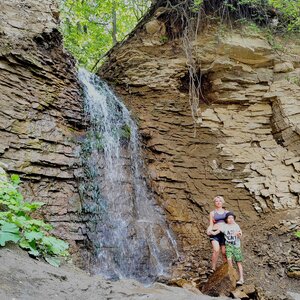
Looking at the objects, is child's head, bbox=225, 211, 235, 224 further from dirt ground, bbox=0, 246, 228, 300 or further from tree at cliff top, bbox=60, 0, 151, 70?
tree at cliff top, bbox=60, 0, 151, 70

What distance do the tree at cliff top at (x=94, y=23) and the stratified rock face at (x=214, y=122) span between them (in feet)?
11.5

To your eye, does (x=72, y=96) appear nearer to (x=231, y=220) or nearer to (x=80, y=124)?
(x=80, y=124)

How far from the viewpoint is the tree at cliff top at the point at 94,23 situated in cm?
1348

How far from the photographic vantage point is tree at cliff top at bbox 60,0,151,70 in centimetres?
1348

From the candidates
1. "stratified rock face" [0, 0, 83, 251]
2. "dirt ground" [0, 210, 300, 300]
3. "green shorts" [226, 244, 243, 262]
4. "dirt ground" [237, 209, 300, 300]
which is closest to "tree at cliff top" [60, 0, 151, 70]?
"stratified rock face" [0, 0, 83, 251]

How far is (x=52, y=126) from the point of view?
296 inches

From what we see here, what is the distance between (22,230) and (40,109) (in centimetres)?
432

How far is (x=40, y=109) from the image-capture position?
745 centimetres

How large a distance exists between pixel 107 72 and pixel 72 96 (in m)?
2.69

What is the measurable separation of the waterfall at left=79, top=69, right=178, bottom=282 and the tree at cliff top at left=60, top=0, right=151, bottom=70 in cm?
512

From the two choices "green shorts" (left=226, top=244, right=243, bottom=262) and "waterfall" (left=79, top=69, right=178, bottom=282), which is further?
"waterfall" (left=79, top=69, right=178, bottom=282)

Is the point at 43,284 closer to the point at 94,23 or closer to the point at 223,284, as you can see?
the point at 223,284

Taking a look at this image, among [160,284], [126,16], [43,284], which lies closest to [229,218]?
[160,284]

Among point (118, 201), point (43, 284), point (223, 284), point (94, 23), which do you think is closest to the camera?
point (43, 284)
